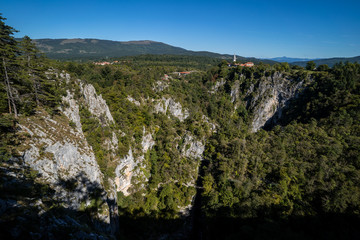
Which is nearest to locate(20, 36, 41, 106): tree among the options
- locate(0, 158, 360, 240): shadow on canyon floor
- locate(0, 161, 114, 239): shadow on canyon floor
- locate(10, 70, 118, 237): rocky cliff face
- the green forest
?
the green forest

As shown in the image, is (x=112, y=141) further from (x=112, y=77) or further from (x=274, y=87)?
(x=274, y=87)

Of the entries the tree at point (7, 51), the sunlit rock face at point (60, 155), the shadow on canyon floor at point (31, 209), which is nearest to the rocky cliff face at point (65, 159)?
the sunlit rock face at point (60, 155)

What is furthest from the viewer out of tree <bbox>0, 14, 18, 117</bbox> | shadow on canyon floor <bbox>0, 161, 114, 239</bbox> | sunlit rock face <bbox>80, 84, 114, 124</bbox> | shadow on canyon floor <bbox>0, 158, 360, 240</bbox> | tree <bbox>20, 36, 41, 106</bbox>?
sunlit rock face <bbox>80, 84, 114, 124</bbox>

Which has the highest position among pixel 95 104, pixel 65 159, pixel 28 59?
pixel 28 59

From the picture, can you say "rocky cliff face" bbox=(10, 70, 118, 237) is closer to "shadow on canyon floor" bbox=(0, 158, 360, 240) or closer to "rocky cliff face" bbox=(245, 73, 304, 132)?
"shadow on canyon floor" bbox=(0, 158, 360, 240)

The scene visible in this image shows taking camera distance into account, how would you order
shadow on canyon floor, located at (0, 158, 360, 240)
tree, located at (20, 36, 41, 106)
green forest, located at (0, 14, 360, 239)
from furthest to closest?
green forest, located at (0, 14, 360, 239) → tree, located at (20, 36, 41, 106) → shadow on canyon floor, located at (0, 158, 360, 240)

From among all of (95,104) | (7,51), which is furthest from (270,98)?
(7,51)

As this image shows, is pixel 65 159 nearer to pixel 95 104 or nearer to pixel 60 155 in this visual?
pixel 60 155

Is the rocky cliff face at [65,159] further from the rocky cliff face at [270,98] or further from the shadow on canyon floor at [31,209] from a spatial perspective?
the rocky cliff face at [270,98]
